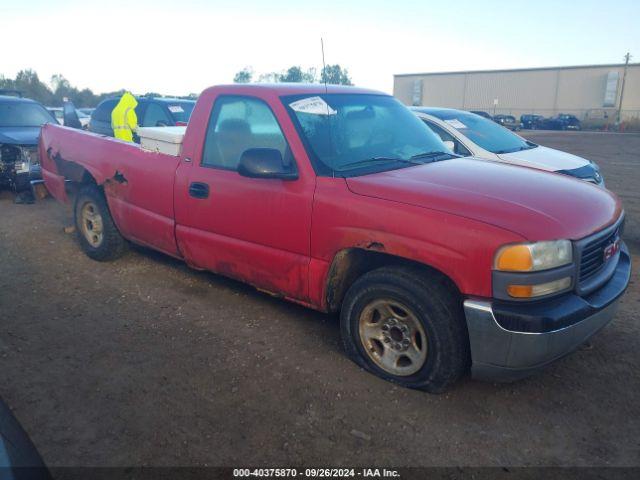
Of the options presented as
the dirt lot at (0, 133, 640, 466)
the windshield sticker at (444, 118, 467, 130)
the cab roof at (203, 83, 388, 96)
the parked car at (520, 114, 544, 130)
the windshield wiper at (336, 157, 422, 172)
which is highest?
the cab roof at (203, 83, 388, 96)

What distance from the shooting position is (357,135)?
3904 mm

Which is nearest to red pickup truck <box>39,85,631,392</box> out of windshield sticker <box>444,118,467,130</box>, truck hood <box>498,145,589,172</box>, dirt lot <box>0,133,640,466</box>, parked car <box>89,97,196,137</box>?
dirt lot <box>0,133,640,466</box>

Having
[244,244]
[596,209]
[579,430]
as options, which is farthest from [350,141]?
Result: [579,430]

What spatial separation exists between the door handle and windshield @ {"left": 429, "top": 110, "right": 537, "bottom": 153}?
4079 millimetres

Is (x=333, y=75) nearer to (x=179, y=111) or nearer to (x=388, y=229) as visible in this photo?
(x=388, y=229)

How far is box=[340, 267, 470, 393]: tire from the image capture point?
9.98 feet

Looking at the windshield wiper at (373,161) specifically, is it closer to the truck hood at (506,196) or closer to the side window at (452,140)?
the truck hood at (506,196)

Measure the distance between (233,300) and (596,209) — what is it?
297cm

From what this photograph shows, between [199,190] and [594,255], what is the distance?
9.32ft

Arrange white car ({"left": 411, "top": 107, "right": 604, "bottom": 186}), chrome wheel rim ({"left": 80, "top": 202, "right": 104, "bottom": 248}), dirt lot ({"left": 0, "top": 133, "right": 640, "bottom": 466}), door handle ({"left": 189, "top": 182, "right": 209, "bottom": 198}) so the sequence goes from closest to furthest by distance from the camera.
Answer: dirt lot ({"left": 0, "top": 133, "right": 640, "bottom": 466}) → door handle ({"left": 189, "top": 182, "right": 209, "bottom": 198}) → chrome wheel rim ({"left": 80, "top": 202, "right": 104, "bottom": 248}) → white car ({"left": 411, "top": 107, "right": 604, "bottom": 186})

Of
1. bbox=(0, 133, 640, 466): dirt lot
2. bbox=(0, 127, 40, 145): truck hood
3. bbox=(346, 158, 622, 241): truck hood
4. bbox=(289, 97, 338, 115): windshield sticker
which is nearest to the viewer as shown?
bbox=(0, 133, 640, 466): dirt lot

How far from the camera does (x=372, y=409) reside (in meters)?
3.12

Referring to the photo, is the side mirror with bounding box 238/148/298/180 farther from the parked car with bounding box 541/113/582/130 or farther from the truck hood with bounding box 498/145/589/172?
the parked car with bounding box 541/113/582/130

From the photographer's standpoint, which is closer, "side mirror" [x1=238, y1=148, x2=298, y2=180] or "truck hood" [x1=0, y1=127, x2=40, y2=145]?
"side mirror" [x1=238, y1=148, x2=298, y2=180]
